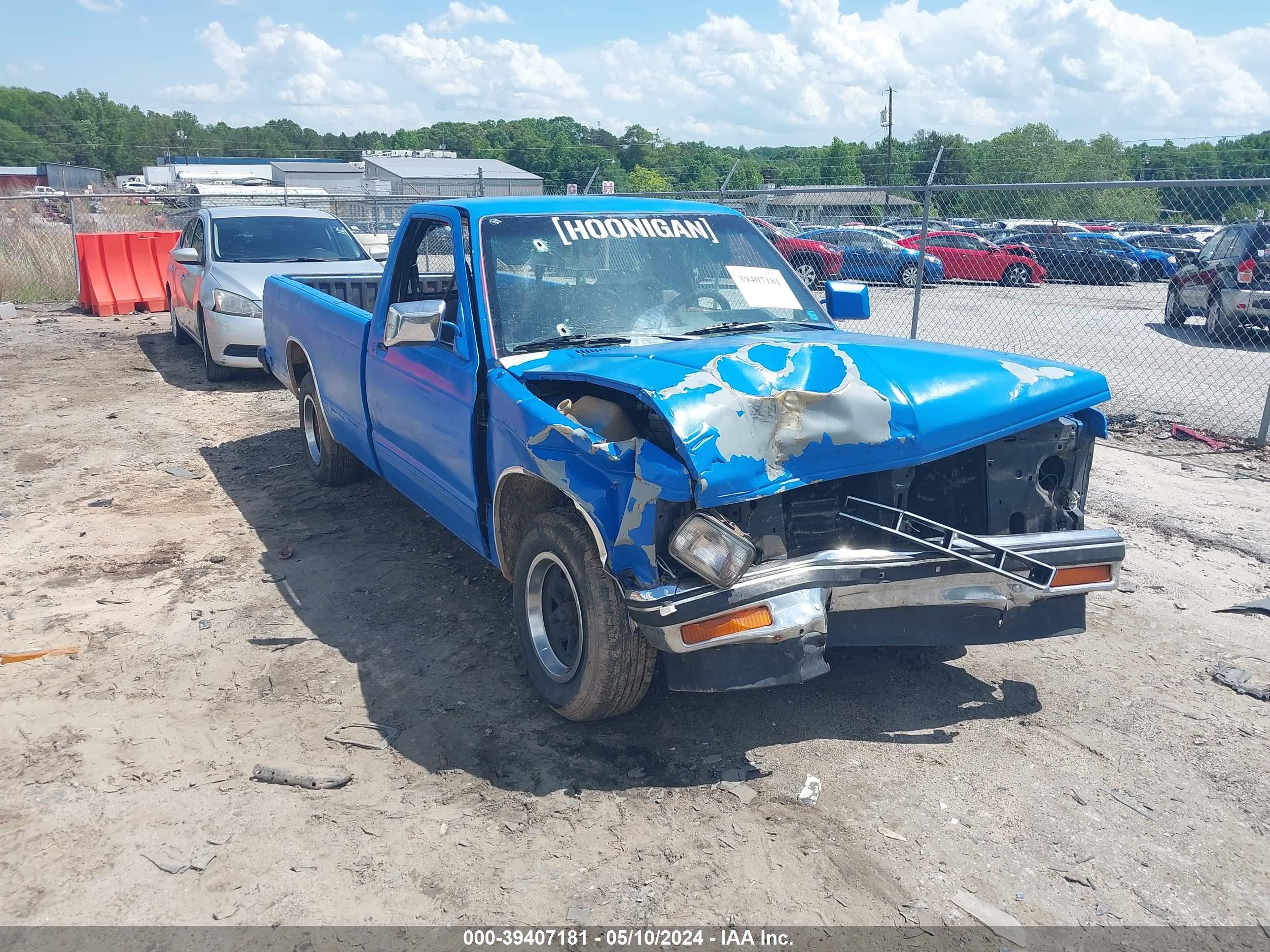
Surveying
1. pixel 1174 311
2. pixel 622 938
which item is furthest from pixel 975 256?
pixel 622 938

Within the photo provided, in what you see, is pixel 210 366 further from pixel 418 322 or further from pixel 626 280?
pixel 626 280

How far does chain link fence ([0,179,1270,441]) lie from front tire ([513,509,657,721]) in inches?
230

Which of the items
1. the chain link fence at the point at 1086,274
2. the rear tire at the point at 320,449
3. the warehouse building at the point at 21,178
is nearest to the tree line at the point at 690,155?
the chain link fence at the point at 1086,274

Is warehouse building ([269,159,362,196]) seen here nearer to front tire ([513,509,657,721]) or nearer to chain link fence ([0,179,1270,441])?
chain link fence ([0,179,1270,441])

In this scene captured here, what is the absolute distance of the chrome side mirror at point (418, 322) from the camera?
408cm

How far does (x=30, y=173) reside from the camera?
3334 inches

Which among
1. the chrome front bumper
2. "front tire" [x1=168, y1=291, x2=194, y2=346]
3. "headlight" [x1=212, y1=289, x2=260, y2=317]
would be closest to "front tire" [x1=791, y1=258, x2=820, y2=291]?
"headlight" [x1=212, y1=289, x2=260, y2=317]

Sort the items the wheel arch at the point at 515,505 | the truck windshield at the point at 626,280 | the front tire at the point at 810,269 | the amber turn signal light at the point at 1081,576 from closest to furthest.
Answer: the amber turn signal light at the point at 1081,576 → the wheel arch at the point at 515,505 → the truck windshield at the point at 626,280 → the front tire at the point at 810,269

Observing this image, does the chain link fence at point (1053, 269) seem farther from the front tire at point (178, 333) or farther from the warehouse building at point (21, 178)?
the warehouse building at point (21, 178)

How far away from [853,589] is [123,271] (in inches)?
649

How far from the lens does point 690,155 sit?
46.4 metres

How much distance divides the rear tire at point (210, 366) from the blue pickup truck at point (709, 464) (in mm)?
6544

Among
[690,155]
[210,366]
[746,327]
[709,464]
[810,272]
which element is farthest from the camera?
[690,155]

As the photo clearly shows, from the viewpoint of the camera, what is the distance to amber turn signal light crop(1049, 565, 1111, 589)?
11.5ft
